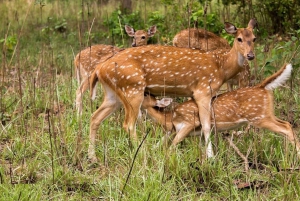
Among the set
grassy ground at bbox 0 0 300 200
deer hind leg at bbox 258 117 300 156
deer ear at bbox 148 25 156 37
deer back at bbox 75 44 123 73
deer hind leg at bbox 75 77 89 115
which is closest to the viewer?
grassy ground at bbox 0 0 300 200

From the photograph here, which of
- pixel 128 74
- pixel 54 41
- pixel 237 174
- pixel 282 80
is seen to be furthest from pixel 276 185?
pixel 54 41

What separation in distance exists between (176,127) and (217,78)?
0.75 metres

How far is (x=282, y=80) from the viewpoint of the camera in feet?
21.3

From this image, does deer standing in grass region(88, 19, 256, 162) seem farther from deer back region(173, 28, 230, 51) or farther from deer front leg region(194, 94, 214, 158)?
deer back region(173, 28, 230, 51)

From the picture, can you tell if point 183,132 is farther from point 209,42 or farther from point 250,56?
point 209,42

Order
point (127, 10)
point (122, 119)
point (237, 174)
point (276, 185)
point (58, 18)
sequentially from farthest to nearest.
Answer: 1. point (58, 18)
2. point (127, 10)
3. point (122, 119)
4. point (237, 174)
5. point (276, 185)

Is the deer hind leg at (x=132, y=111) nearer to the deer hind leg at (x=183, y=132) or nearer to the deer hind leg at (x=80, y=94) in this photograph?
the deer hind leg at (x=183, y=132)

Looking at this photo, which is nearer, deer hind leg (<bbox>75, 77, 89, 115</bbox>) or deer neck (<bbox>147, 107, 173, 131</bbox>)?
deer neck (<bbox>147, 107, 173, 131</bbox>)

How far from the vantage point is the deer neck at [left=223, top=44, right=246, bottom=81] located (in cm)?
719

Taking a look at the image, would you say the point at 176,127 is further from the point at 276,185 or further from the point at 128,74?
the point at 276,185

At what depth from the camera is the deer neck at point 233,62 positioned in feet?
23.6

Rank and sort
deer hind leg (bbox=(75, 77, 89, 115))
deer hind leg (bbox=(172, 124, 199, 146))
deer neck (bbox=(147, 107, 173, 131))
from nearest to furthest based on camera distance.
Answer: deer hind leg (bbox=(172, 124, 199, 146)), deer neck (bbox=(147, 107, 173, 131)), deer hind leg (bbox=(75, 77, 89, 115))

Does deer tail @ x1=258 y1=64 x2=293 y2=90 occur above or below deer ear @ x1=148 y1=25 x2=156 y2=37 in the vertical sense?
above

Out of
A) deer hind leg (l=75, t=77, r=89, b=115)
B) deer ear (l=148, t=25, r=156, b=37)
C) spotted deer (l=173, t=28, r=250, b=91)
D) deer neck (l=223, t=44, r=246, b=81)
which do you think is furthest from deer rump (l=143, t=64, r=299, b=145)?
deer ear (l=148, t=25, r=156, b=37)
